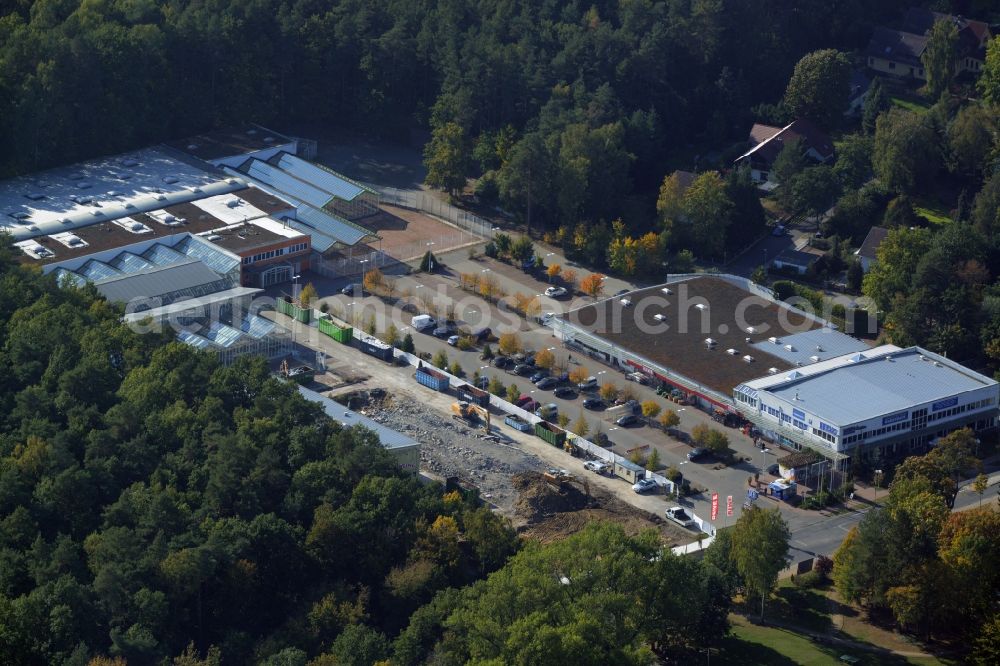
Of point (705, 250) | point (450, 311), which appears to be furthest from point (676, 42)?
point (450, 311)

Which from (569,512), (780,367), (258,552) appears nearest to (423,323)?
(780,367)

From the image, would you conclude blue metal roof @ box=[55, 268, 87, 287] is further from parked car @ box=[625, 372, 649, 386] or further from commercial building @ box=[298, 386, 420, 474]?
parked car @ box=[625, 372, 649, 386]

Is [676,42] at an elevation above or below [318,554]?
above

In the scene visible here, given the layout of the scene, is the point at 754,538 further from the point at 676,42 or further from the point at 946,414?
the point at 676,42

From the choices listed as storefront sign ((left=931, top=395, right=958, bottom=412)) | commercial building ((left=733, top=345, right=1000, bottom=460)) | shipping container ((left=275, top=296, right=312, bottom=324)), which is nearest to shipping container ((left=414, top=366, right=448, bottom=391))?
shipping container ((left=275, top=296, right=312, bottom=324))

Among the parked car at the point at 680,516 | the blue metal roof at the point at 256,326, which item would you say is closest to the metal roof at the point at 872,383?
the parked car at the point at 680,516

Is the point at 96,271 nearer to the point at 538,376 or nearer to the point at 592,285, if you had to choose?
the point at 538,376
